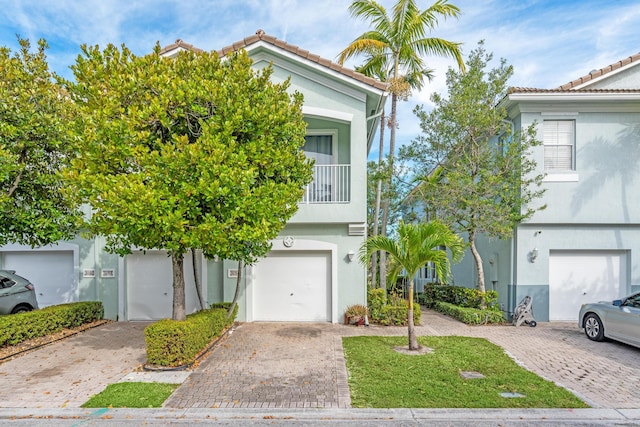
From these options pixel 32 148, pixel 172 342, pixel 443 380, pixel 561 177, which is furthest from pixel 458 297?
pixel 32 148

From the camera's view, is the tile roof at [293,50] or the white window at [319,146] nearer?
the tile roof at [293,50]

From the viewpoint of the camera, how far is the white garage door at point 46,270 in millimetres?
12445

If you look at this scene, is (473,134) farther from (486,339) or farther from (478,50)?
(486,339)

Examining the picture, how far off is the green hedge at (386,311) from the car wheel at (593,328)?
4132 mm

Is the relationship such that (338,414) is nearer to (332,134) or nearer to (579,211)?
(332,134)

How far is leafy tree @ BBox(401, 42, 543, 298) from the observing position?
1132 cm

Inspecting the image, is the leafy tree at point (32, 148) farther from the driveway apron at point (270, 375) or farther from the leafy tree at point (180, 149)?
the driveway apron at point (270, 375)

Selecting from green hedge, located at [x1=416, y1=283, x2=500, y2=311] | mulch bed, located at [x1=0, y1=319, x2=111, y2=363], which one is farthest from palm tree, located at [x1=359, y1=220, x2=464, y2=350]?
mulch bed, located at [x1=0, y1=319, x2=111, y2=363]

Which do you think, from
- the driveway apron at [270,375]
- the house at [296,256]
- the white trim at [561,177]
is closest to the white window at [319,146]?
the house at [296,256]

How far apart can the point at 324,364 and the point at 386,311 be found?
3.97 m

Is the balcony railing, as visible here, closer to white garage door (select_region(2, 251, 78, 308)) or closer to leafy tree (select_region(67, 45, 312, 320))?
leafy tree (select_region(67, 45, 312, 320))

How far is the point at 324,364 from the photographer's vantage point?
24.8 ft

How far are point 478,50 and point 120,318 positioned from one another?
1389 centimetres

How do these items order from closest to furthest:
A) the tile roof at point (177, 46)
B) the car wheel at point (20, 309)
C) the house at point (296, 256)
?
the car wheel at point (20, 309) → the tile roof at point (177, 46) → the house at point (296, 256)
